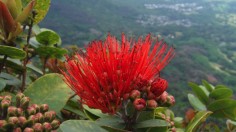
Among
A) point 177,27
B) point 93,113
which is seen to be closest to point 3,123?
point 93,113

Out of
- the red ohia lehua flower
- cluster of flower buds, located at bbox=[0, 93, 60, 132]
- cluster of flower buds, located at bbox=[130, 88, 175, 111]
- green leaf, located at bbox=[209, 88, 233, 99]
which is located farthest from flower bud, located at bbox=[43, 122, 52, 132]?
green leaf, located at bbox=[209, 88, 233, 99]

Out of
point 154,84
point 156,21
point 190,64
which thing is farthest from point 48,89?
point 156,21

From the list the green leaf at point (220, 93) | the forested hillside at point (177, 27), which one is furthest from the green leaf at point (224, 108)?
the forested hillside at point (177, 27)

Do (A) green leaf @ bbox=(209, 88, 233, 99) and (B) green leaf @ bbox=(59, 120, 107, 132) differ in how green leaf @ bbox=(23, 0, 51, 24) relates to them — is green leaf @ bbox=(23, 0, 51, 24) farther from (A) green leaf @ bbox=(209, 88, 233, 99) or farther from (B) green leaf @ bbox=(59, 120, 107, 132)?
(A) green leaf @ bbox=(209, 88, 233, 99)

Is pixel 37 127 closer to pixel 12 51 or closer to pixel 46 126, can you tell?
pixel 46 126

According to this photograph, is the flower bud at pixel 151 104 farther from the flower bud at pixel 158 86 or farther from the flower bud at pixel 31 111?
the flower bud at pixel 31 111
